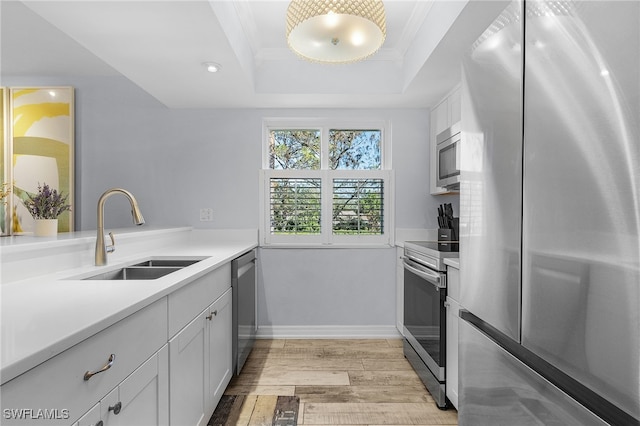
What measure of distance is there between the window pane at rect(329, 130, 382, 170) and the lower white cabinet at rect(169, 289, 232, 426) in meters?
1.69

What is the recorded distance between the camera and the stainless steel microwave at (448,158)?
2328 millimetres

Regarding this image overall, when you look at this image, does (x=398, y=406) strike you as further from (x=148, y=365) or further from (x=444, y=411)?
(x=148, y=365)

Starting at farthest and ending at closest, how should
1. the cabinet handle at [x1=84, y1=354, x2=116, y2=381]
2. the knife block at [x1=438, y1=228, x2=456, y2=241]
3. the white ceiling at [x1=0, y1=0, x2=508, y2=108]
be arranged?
1. the knife block at [x1=438, y1=228, x2=456, y2=241]
2. the white ceiling at [x1=0, y1=0, x2=508, y2=108]
3. the cabinet handle at [x1=84, y1=354, x2=116, y2=381]

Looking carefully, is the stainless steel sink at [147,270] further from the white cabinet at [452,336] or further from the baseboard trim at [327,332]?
the white cabinet at [452,336]

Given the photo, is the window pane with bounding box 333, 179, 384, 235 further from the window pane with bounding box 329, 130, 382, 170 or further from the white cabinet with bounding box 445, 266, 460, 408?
the white cabinet with bounding box 445, 266, 460, 408

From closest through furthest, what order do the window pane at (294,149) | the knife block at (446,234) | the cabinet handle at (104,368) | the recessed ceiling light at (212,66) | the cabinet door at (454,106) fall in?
1. the cabinet handle at (104,368)
2. the recessed ceiling light at (212,66)
3. the cabinet door at (454,106)
4. the knife block at (446,234)
5. the window pane at (294,149)

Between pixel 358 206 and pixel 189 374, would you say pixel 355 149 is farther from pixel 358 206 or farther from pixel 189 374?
pixel 189 374

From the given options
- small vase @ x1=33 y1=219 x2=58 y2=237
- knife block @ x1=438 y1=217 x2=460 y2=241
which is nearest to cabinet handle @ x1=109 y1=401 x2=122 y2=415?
small vase @ x1=33 y1=219 x2=58 y2=237

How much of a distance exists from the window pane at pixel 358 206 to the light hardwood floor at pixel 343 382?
100 centimetres

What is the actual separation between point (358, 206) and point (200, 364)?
1.96 meters

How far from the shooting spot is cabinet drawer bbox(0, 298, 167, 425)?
628mm

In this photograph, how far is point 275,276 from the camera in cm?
310

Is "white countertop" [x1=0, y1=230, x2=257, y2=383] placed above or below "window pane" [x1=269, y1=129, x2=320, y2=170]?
below

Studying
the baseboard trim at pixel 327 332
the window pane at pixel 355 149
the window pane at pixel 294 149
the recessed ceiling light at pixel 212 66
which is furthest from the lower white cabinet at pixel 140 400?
the window pane at pixel 355 149
